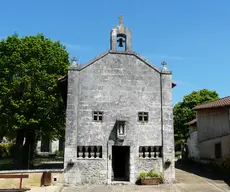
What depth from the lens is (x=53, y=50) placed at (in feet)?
65.8

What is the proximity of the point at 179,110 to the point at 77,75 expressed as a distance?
25246 mm

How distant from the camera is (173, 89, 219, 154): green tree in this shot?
3669cm

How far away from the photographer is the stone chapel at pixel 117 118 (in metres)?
15.1

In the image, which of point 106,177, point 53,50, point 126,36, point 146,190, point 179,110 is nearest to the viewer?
point 146,190

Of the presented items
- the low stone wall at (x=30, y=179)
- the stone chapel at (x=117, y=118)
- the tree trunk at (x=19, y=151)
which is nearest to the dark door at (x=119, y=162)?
the stone chapel at (x=117, y=118)

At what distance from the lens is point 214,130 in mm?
21312

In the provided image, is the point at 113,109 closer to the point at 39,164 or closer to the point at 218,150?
the point at 218,150

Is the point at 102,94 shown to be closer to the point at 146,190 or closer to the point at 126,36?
the point at 126,36

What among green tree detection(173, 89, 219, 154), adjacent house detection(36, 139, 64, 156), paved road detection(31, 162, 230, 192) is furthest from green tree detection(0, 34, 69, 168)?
green tree detection(173, 89, 219, 154)

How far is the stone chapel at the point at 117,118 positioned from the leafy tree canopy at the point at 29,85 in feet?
11.1

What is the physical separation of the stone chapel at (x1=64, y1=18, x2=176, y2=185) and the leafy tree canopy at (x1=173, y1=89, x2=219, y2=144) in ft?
69.2

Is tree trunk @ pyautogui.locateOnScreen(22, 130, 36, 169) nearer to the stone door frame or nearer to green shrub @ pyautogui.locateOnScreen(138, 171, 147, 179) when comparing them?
the stone door frame

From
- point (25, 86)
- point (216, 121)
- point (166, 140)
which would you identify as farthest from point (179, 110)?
point (25, 86)

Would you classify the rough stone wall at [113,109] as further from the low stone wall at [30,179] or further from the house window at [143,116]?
the low stone wall at [30,179]
